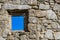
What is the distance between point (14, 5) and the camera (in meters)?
3.20

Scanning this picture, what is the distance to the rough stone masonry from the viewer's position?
125 inches

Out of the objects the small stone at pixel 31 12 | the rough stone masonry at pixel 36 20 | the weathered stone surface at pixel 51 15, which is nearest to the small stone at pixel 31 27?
the rough stone masonry at pixel 36 20

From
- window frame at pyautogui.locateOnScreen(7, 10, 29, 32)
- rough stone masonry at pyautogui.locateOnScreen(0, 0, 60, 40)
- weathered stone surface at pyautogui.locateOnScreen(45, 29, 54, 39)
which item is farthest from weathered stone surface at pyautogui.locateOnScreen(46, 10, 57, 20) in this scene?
window frame at pyautogui.locateOnScreen(7, 10, 29, 32)

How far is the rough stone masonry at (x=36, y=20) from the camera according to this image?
10.4ft

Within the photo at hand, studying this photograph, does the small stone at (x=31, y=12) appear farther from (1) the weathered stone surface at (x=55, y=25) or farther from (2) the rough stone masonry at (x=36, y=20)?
(1) the weathered stone surface at (x=55, y=25)

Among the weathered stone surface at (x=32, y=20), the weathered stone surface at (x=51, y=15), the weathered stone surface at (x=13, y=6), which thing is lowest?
the weathered stone surface at (x=32, y=20)

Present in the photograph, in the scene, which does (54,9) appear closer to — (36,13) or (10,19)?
(36,13)

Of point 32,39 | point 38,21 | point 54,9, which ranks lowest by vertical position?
point 32,39

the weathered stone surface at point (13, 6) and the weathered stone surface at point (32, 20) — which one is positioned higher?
the weathered stone surface at point (13, 6)

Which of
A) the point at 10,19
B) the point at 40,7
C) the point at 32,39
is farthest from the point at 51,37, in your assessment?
the point at 10,19

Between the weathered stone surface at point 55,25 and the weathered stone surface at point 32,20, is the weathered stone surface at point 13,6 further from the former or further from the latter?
the weathered stone surface at point 55,25

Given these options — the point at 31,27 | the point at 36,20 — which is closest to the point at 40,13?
the point at 36,20

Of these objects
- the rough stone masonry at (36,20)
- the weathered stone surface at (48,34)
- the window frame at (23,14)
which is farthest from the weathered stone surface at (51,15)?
the window frame at (23,14)

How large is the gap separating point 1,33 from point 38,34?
0.65 m
